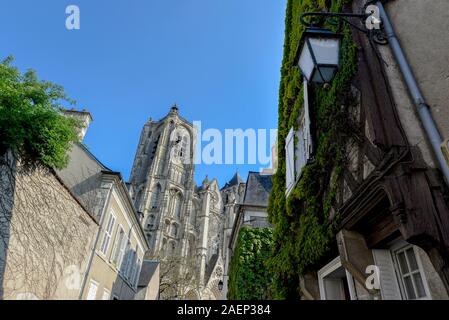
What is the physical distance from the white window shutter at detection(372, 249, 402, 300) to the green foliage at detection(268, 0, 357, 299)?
0.64m

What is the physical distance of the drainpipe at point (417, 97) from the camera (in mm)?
2535

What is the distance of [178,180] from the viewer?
52875mm

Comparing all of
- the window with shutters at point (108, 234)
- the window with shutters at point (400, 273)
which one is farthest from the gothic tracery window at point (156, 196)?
the window with shutters at point (400, 273)

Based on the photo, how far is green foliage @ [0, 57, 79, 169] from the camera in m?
5.39

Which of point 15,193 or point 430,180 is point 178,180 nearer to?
point 15,193

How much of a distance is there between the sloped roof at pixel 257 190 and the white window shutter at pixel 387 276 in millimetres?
11227

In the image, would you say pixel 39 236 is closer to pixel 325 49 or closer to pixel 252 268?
pixel 325 49

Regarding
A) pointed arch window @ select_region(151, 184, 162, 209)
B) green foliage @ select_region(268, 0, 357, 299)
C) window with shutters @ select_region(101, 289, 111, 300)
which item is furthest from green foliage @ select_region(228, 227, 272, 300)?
pointed arch window @ select_region(151, 184, 162, 209)

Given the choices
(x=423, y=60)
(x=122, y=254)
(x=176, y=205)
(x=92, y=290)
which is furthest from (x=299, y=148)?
(x=176, y=205)

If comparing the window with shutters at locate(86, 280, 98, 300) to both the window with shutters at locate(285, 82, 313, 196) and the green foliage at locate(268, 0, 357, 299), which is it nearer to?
the green foliage at locate(268, 0, 357, 299)

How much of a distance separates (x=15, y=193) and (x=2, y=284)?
179 centimetres

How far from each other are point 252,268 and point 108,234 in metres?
5.96

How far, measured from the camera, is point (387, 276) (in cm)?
293

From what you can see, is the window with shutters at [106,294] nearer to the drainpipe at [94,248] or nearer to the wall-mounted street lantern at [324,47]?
the drainpipe at [94,248]
